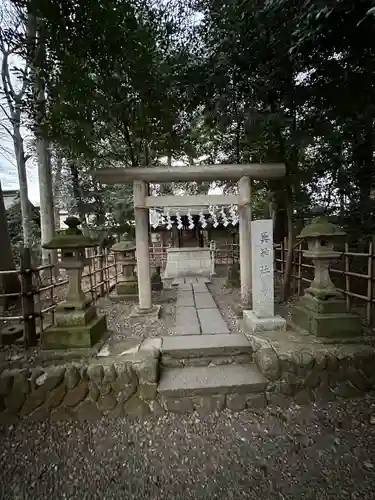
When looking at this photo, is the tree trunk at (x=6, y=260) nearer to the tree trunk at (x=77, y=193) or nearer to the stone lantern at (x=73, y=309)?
the stone lantern at (x=73, y=309)

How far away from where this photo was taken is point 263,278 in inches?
159

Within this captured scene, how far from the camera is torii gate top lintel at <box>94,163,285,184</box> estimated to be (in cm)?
489

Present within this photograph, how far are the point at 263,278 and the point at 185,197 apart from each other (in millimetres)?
2110

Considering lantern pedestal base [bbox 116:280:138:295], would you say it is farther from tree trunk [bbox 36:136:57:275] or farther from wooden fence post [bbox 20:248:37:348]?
tree trunk [bbox 36:136:57:275]

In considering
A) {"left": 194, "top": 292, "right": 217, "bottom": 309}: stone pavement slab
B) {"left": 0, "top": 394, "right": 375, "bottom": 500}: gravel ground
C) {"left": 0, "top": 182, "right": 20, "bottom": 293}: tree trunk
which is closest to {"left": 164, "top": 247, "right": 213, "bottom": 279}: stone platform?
{"left": 194, "top": 292, "right": 217, "bottom": 309}: stone pavement slab

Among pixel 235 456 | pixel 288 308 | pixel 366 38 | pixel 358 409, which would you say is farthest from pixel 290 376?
pixel 366 38

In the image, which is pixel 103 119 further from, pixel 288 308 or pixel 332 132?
pixel 288 308

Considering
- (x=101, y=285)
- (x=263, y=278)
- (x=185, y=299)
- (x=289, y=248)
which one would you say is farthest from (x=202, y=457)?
(x=101, y=285)

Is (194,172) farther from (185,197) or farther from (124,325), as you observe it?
(124,325)

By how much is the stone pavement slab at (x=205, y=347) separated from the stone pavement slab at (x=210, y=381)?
181 mm

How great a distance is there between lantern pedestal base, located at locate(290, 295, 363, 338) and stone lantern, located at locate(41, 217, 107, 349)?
9.72 ft

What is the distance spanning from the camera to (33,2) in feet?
12.7

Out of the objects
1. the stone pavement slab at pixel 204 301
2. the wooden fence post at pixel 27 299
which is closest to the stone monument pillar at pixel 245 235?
the stone pavement slab at pixel 204 301

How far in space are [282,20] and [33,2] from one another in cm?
361
